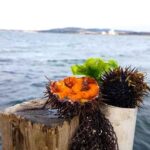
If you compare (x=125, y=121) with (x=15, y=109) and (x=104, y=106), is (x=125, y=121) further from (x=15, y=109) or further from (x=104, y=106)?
(x=15, y=109)

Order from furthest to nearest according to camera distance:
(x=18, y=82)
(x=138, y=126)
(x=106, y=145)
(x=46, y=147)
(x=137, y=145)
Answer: (x=18, y=82) < (x=138, y=126) < (x=137, y=145) < (x=106, y=145) < (x=46, y=147)

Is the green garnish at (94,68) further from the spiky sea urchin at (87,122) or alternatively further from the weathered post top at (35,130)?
the weathered post top at (35,130)

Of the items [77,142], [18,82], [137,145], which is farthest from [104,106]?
[18,82]

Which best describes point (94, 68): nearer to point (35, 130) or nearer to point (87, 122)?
point (87, 122)

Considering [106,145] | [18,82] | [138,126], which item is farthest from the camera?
[18,82]

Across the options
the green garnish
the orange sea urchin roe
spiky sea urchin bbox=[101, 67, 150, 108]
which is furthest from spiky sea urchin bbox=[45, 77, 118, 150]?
the green garnish

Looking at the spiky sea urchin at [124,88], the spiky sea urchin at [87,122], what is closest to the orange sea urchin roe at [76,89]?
the spiky sea urchin at [87,122]
